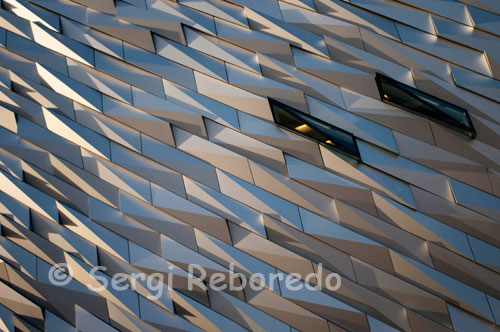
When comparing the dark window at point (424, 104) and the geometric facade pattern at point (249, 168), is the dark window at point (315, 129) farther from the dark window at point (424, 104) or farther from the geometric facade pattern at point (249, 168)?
the dark window at point (424, 104)

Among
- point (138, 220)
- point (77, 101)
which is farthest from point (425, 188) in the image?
point (77, 101)

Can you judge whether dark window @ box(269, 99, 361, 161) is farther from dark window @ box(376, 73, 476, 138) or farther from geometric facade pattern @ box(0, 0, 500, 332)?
dark window @ box(376, 73, 476, 138)

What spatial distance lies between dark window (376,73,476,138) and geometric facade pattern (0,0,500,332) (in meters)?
0.14

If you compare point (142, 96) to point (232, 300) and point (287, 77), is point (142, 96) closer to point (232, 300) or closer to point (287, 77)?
point (287, 77)

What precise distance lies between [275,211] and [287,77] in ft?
8.59

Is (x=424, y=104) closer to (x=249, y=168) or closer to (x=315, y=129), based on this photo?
(x=315, y=129)

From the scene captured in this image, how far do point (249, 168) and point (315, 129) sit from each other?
141 centimetres

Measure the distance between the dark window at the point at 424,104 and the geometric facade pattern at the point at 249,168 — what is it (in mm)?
144

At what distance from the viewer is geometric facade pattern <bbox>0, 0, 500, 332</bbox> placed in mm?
9680

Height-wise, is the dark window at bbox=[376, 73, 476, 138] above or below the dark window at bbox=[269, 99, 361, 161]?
above

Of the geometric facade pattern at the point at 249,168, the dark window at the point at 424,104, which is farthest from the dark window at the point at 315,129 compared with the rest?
the dark window at the point at 424,104

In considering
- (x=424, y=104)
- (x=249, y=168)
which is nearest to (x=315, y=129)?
(x=249, y=168)

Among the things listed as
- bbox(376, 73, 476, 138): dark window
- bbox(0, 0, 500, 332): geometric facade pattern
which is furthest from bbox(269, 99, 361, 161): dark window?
bbox(376, 73, 476, 138): dark window

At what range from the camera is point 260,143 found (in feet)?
34.2
